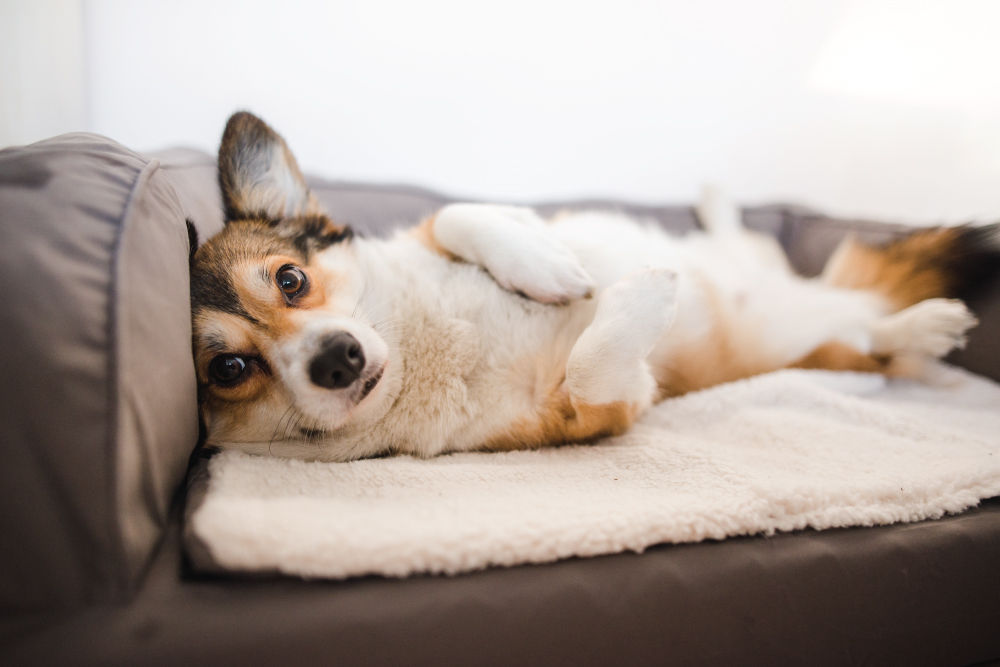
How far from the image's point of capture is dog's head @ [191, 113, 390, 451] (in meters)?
1.01

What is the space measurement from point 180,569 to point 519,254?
90cm

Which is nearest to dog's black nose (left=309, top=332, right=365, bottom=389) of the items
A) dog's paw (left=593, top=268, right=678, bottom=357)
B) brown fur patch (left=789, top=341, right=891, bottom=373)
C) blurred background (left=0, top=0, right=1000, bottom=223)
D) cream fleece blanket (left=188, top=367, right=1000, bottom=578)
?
cream fleece blanket (left=188, top=367, right=1000, bottom=578)

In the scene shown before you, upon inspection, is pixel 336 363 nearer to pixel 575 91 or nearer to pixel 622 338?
pixel 622 338

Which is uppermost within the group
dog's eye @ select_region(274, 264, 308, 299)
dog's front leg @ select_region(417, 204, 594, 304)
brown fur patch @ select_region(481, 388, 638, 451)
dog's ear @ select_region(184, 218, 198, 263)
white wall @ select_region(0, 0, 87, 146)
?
white wall @ select_region(0, 0, 87, 146)

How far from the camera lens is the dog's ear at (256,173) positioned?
4.03ft

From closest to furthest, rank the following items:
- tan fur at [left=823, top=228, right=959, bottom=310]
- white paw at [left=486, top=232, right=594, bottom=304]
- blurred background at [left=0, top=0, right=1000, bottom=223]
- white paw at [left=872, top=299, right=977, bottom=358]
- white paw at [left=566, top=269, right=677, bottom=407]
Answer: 1. white paw at [left=566, top=269, right=677, bottom=407]
2. white paw at [left=486, top=232, right=594, bottom=304]
3. white paw at [left=872, top=299, right=977, bottom=358]
4. tan fur at [left=823, top=228, right=959, bottom=310]
5. blurred background at [left=0, top=0, right=1000, bottom=223]

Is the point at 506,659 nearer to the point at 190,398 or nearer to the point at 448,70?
the point at 190,398

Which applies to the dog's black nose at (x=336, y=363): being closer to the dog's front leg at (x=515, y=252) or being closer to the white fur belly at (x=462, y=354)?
the white fur belly at (x=462, y=354)

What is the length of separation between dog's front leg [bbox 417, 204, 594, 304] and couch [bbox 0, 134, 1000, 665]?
62cm

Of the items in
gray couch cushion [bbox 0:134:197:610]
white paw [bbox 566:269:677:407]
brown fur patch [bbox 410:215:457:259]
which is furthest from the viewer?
brown fur patch [bbox 410:215:457:259]

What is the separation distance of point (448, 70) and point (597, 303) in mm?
1688

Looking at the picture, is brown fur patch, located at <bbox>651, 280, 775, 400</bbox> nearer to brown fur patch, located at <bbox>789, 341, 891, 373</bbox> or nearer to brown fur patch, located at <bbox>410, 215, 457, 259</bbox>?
brown fur patch, located at <bbox>789, 341, 891, 373</bbox>

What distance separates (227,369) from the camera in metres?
1.06

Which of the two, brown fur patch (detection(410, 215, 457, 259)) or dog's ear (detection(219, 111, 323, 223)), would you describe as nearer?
dog's ear (detection(219, 111, 323, 223))
